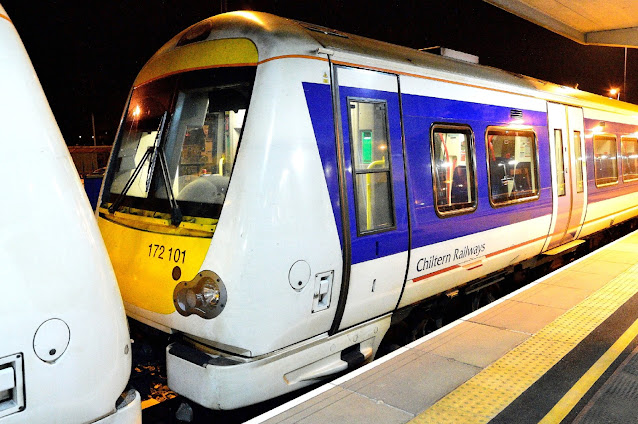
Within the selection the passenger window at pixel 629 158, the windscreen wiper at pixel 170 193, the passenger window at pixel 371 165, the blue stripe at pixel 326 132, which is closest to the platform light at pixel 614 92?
the passenger window at pixel 629 158

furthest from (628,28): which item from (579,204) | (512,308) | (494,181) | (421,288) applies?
(421,288)

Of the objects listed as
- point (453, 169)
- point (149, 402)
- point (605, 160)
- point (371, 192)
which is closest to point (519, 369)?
point (371, 192)

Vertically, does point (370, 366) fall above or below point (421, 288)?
below

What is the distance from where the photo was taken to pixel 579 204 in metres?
8.52

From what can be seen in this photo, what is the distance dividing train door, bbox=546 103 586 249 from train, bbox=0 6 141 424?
6.96 metres

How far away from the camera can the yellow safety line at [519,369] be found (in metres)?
→ 3.50

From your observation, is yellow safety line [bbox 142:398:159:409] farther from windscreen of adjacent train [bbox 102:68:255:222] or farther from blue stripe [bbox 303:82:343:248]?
blue stripe [bbox 303:82:343:248]

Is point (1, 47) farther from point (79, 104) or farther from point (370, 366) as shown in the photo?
point (79, 104)

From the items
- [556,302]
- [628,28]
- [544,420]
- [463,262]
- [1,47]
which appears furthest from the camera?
[628,28]

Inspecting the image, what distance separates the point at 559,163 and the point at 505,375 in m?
4.87

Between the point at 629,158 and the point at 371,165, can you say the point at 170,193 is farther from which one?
the point at 629,158

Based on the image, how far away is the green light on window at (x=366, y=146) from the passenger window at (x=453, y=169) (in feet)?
3.20

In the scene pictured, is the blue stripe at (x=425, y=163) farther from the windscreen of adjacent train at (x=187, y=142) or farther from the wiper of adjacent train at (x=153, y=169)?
the wiper of adjacent train at (x=153, y=169)

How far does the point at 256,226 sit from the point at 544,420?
232 cm
